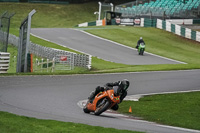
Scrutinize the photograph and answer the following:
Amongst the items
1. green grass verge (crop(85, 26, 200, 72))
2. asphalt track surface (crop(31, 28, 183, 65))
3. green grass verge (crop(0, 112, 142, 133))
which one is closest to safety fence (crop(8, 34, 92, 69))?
asphalt track surface (crop(31, 28, 183, 65))

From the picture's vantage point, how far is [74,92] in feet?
65.2

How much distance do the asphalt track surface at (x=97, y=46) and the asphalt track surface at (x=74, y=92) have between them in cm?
963

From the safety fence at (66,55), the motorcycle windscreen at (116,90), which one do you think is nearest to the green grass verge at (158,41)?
the safety fence at (66,55)

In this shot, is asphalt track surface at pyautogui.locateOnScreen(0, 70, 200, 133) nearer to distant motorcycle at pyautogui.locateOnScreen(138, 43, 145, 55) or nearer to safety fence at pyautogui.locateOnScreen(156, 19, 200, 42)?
distant motorcycle at pyautogui.locateOnScreen(138, 43, 145, 55)

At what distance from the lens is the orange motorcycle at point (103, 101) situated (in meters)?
14.2

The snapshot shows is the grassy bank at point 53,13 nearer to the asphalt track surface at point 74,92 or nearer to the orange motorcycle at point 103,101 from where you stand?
the asphalt track surface at point 74,92

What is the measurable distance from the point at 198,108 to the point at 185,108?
494mm

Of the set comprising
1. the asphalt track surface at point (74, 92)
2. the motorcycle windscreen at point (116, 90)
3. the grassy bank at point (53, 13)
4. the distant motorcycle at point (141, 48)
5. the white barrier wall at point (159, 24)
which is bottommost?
the asphalt track surface at point (74, 92)

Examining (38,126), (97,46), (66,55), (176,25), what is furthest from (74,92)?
(176,25)

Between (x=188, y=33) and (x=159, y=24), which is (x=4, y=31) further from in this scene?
(x=159, y=24)

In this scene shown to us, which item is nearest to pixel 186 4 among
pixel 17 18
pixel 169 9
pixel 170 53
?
pixel 169 9

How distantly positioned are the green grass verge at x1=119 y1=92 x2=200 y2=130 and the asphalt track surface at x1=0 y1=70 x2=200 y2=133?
0.73 metres

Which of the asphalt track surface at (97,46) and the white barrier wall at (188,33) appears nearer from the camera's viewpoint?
the asphalt track surface at (97,46)

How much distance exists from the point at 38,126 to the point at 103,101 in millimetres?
3468
